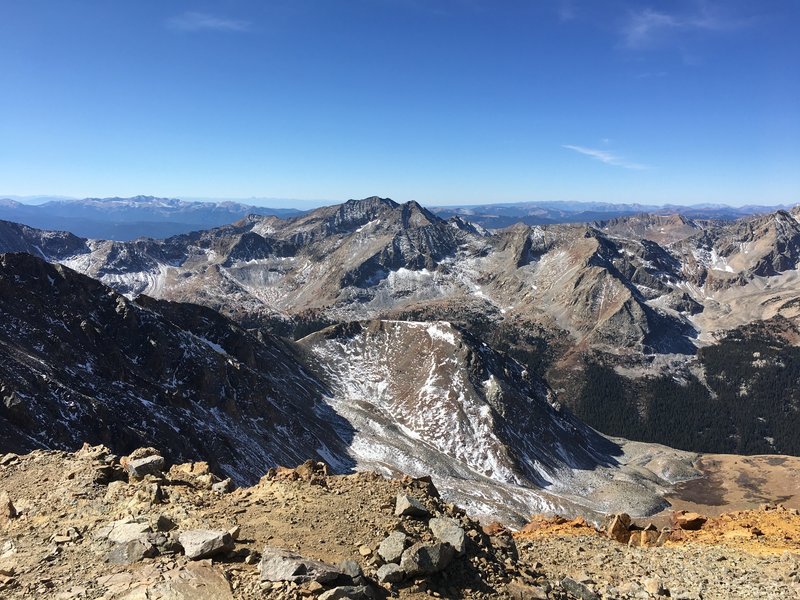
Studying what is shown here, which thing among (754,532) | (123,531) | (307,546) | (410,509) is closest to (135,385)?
(123,531)

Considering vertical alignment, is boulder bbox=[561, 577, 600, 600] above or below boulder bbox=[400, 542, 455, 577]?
below

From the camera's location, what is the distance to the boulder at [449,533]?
16250 mm

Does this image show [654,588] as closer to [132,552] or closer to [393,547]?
[393,547]

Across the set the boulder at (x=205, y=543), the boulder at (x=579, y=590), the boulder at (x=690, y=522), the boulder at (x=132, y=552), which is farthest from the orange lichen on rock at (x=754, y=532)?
the boulder at (x=132, y=552)

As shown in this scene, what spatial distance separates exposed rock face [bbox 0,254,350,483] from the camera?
2354 inches

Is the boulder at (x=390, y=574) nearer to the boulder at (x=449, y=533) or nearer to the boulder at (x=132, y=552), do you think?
the boulder at (x=449, y=533)

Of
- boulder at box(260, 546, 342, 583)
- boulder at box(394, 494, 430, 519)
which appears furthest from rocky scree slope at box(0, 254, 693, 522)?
boulder at box(260, 546, 342, 583)

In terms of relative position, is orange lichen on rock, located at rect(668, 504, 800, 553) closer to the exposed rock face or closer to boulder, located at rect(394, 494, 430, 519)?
boulder, located at rect(394, 494, 430, 519)

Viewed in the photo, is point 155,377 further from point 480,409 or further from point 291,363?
point 480,409

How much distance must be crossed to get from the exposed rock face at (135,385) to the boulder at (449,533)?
47.9 meters

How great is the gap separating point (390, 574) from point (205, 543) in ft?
19.3

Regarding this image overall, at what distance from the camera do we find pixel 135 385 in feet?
271

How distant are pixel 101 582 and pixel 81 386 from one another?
67209 millimetres

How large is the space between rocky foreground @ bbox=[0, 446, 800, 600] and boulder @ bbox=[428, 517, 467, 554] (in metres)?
0.05
